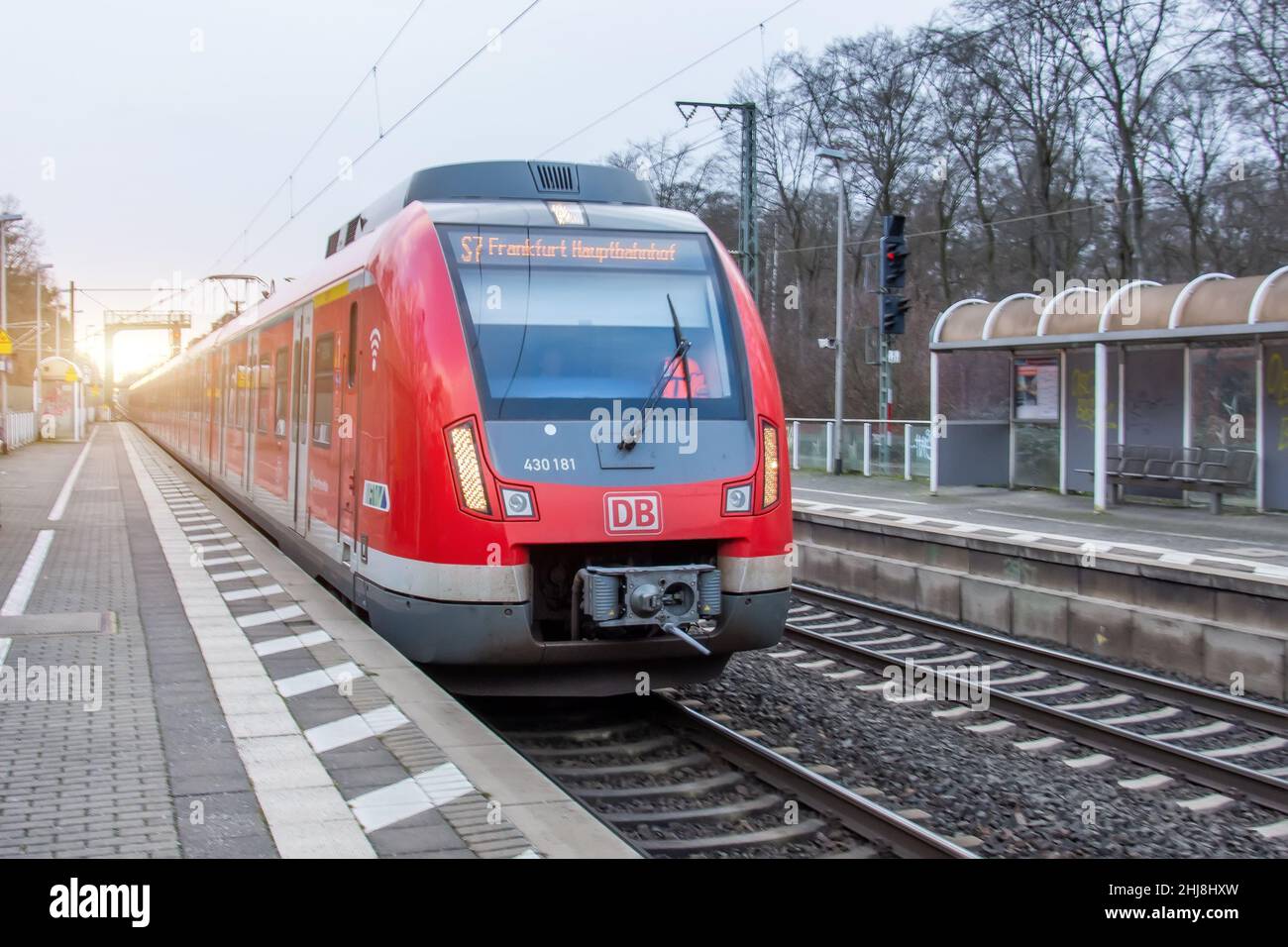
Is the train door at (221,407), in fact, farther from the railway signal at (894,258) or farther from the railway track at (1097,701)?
the railway signal at (894,258)

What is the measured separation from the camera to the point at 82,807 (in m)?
5.00

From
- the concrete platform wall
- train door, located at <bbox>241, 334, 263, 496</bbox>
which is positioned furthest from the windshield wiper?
train door, located at <bbox>241, 334, 263, 496</bbox>

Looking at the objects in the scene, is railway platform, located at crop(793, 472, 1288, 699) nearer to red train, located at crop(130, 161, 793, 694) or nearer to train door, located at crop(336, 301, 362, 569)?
red train, located at crop(130, 161, 793, 694)

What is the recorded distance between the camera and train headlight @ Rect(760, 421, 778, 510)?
7.57 metres

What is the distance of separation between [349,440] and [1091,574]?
743cm

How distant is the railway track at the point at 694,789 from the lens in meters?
6.03

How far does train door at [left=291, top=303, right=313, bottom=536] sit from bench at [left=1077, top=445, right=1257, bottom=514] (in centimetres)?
1272

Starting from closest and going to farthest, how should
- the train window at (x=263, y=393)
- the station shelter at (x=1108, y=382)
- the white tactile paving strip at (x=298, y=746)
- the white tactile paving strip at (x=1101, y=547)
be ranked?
the white tactile paving strip at (x=298, y=746) → the white tactile paving strip at (x=1101, y=547) → the train window at (x=263, y=393) → the station shelter at (x=1108, y=382)

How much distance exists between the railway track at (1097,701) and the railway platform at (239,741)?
420 centimetres

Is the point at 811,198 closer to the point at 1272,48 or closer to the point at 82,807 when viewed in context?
the point at 1272,48

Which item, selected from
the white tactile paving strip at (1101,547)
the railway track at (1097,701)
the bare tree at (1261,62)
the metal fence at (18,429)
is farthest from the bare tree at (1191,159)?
the metal fence at (18,429)

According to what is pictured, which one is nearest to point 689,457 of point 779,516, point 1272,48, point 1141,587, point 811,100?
point 779,516

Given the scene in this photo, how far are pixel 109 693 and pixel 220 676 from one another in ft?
2.02
